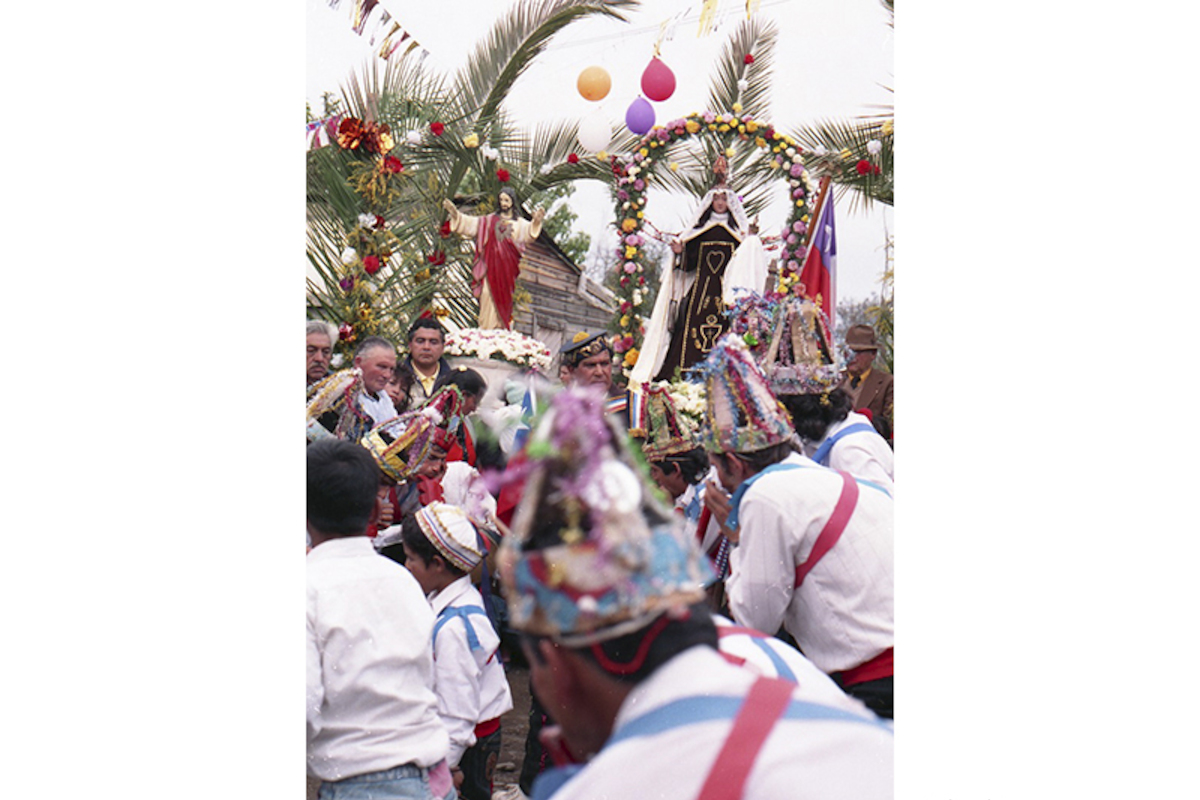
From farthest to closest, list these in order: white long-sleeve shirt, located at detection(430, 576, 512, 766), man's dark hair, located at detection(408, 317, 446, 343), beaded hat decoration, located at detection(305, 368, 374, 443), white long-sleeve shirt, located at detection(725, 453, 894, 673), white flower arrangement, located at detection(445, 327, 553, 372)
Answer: man's dark hair, located at detection(408, 317, 446, 343) → white flower arrangement, located at detection(445, 327, 553, 372) → beaded hat decoration, located at detection(305, 368, 374, 443) → white long-sleeve shirt, located at detection(430, 576, 512, 766) → white long-sleeve shirt, located at detection(725, 453, 894, 673)

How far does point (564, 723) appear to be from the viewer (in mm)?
1328

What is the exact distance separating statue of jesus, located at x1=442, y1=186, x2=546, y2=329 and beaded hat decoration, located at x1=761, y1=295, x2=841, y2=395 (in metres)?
0.70

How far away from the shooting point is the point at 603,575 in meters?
1.23

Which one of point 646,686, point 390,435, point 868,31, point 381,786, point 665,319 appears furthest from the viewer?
point 665,319

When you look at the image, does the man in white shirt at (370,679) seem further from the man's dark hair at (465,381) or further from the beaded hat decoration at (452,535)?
the man's dark hair at (465,381)

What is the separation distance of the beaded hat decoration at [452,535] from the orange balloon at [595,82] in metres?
1.14

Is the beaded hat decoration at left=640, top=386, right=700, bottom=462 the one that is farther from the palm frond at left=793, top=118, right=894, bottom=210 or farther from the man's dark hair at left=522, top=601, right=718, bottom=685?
the man's dark hair at left=522, top=601, right=718, bottom=685

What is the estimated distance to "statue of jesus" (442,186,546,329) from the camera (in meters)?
2.80

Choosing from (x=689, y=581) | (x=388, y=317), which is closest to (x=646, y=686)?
(x=689, y=581)

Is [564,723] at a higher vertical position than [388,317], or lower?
lower

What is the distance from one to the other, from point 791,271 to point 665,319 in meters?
0.40

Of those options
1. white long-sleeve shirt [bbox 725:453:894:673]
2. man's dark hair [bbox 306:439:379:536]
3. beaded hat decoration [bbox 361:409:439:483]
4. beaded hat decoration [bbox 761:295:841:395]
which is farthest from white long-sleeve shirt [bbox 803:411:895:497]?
man's dark hair [bbox 306:439:379:536]

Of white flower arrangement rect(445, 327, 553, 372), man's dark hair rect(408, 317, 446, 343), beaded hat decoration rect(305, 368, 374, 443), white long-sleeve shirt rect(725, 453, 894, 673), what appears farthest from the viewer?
man's dark hair rect(408, 317, 446, 343)

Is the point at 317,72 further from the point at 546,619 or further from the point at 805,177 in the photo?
the point at 546,619
